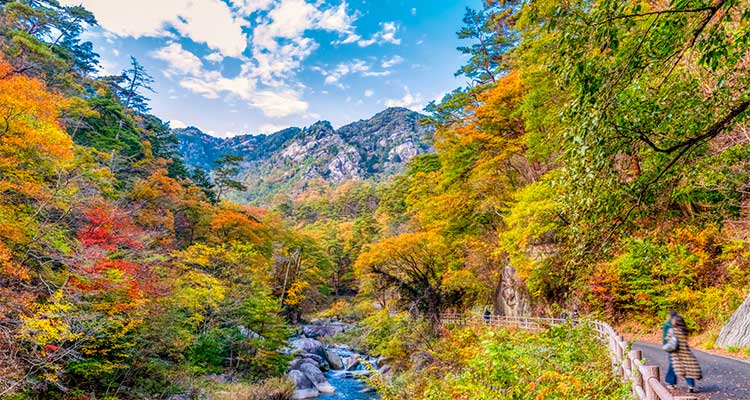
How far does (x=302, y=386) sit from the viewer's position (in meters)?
19.0

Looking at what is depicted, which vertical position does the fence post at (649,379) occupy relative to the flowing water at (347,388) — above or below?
→ above

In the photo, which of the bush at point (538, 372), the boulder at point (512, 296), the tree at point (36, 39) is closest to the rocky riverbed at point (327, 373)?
the boulder at point (512, 296)

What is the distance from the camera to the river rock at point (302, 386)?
59.7 ft

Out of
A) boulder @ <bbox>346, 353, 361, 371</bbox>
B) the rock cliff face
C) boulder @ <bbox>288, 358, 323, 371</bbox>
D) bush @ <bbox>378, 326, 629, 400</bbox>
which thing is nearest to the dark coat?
bush @ <bbox>378, 326, 629, 400</bbox>

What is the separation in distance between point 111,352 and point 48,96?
478 inches

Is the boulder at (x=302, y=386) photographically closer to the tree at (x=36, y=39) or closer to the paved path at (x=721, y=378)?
the paved path at (x=721, y=378)

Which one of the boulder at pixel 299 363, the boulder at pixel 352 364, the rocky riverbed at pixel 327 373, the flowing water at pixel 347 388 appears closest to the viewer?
the flowing water at pixel 347 388

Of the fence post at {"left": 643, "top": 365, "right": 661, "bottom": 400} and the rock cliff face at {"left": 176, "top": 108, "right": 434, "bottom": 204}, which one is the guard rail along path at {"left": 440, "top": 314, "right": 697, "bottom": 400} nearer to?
the fence post at {"left": 643, "top": 365, "right": 661, "bottom": 400}

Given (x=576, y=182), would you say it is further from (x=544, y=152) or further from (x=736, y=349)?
(x=544, y=152)

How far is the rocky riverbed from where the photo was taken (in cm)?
1898

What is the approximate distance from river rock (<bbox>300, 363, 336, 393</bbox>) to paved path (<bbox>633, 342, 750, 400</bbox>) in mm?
15337

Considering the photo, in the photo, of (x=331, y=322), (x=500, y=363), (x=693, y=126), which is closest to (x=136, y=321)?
(x=500, y=363)

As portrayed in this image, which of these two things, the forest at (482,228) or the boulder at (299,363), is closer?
the forest at (482,228)

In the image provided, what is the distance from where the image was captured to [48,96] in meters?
16.6
